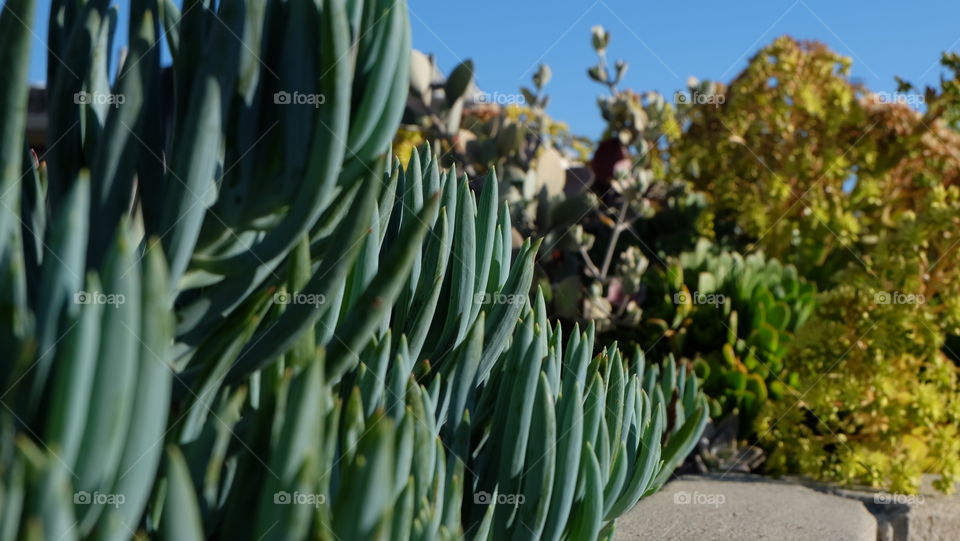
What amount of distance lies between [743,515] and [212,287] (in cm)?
216

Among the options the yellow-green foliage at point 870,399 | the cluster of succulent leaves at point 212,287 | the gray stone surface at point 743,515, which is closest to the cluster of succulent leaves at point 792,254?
the yellow-green foliage at point 870,399

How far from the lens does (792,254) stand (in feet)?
15.9

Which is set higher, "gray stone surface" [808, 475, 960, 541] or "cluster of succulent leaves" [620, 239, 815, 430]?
"cluster of succulent leaves" [620, 239, 815, 430]

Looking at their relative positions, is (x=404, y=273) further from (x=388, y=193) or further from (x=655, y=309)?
(x=655, y=309)

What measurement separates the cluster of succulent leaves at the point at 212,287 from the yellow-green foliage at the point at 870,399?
2.43 meters

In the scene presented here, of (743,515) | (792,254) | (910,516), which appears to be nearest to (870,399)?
(910,516)

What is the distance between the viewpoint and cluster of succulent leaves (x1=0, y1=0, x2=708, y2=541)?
727 millimetres

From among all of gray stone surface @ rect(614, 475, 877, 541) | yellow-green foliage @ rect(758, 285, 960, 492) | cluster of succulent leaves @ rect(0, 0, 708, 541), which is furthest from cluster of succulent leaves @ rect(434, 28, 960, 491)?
cluster of succulent leaves @ rect(0, 0, 708, 541)

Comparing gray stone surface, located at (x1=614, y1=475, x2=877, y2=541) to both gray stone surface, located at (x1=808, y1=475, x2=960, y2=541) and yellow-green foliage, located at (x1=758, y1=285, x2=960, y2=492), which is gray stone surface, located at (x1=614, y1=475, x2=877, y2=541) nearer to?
gray stone surface, located at (x1=808, y1=475, x2=960, y2=541)

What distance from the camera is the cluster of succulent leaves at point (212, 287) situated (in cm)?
73

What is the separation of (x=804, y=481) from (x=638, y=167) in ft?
4.95

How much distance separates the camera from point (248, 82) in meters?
0.92

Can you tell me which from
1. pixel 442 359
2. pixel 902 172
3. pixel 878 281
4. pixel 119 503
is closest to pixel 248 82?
pixel 119 503

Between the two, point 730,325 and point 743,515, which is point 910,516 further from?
point 730,325
